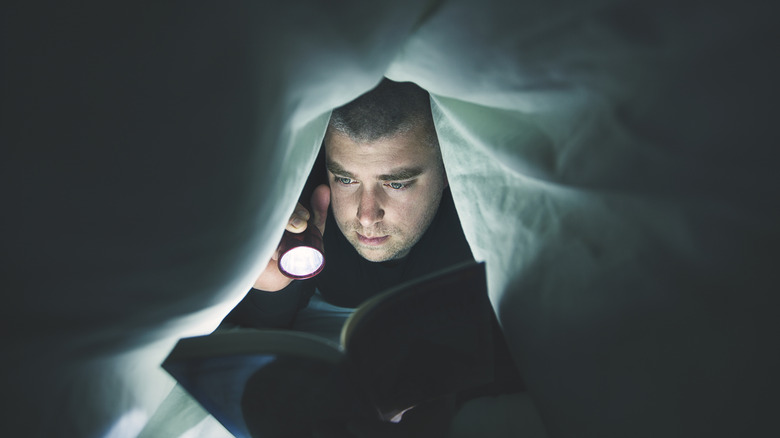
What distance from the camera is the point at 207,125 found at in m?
0.34

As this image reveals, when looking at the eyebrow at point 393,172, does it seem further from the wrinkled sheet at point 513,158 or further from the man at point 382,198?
the wrinkled sheet at point 513,158

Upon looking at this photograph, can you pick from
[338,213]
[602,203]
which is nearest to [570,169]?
[602,203]

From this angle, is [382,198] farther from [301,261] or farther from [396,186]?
[301,261]

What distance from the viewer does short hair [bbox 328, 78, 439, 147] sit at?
102 centimetres

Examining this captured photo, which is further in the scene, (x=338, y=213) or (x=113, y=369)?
(x=338, y=213)

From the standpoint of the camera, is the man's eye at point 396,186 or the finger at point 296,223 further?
the man's eye at point 396,186

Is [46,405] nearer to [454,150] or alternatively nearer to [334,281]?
[454,150]

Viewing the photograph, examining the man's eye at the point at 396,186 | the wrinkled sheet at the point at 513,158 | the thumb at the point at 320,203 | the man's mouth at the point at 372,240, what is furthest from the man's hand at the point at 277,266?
the wrinkled sheet at the point at 513,158

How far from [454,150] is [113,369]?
0.54m

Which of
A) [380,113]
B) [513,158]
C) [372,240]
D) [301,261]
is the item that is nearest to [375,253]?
[372,240]

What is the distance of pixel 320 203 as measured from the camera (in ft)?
4.03

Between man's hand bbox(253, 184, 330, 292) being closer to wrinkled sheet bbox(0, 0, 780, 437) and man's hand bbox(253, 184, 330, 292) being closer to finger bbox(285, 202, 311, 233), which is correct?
finger bbox(285, 202, 311, 233)

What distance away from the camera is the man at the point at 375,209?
1.02m

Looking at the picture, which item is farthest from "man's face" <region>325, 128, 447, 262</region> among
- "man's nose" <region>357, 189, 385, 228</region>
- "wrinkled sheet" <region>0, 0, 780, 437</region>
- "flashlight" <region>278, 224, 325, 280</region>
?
"wrinkled sheet" <region>0, 0, 780, 437</region>
